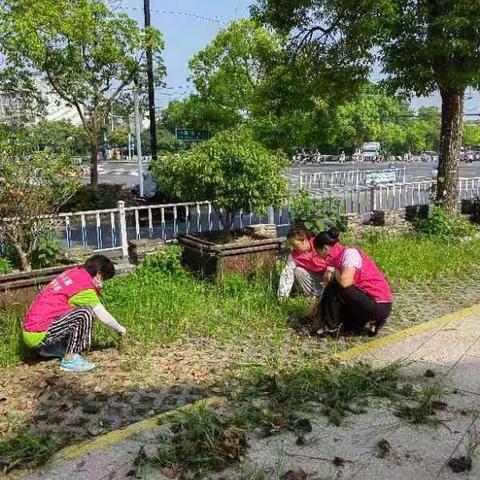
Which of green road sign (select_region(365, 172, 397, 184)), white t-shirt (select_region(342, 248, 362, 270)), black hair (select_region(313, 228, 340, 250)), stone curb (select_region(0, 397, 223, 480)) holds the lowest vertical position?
stone curb (select_region(0, 397, 223, 480))

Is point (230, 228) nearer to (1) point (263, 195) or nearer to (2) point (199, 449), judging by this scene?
(1) point (263, 195)

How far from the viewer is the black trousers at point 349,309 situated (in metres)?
4.81

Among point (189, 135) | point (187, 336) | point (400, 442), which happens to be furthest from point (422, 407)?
point (189, 135)

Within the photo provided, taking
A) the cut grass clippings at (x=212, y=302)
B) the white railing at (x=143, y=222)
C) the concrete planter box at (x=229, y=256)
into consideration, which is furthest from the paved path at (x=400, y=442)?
the white railing at (x=143, y=222)

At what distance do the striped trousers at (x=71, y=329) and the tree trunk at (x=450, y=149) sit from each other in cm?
737

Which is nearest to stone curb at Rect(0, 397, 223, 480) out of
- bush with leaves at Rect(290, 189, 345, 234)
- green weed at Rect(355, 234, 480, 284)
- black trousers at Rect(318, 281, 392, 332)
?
black trousers at Rect(318, 281, 392, 332)

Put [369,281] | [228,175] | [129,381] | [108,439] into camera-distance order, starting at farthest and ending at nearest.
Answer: [228,175] → [369,281] → [129,381] → [108,439]

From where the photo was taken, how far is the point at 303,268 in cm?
590

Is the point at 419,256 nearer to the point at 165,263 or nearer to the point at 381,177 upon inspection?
the point at 165,263

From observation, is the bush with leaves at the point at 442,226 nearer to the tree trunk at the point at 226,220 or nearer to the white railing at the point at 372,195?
the white railing at the point at 372,195

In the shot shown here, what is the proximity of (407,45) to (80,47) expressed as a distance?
28.9ft

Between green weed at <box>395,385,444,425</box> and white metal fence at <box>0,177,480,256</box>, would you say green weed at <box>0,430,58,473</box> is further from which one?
white metal fence at <box>0,177,480,256</box>

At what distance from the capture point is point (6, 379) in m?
4.27

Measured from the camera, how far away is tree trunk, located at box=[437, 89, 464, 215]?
31.1 feet
